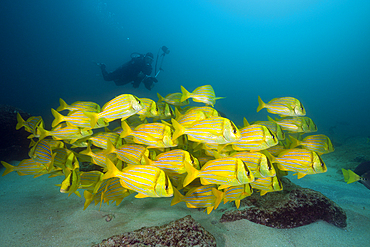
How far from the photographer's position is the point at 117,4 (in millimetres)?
93062

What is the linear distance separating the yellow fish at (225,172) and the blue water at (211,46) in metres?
71.3

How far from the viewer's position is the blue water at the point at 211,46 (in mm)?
74500

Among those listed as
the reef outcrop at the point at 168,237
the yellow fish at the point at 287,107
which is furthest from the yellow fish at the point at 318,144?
the reef outcrop at the point at 168,237

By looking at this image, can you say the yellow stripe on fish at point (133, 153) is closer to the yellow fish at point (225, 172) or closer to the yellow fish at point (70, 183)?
the yellow fish at point (70, 183)

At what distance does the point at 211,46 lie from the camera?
137m

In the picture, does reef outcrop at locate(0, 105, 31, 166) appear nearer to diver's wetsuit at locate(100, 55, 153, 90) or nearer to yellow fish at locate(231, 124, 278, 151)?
diver's wetsuit at locate(100, 55, 153, 90)

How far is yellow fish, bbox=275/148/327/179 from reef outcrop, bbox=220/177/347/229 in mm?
834

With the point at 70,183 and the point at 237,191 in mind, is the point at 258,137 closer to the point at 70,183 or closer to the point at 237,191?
the point at 237,191

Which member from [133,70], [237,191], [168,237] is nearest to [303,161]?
[237,191]

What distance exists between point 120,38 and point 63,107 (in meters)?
131

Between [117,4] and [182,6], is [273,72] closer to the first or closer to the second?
[182,6]

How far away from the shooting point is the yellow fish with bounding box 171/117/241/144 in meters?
1.99

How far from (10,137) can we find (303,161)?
10.3 m

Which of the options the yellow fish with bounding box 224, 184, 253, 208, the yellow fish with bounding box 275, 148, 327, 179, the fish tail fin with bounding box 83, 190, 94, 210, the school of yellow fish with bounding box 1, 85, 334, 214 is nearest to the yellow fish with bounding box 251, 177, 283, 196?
the school of yellow fish with bounding box 1, 85, 334, 214
